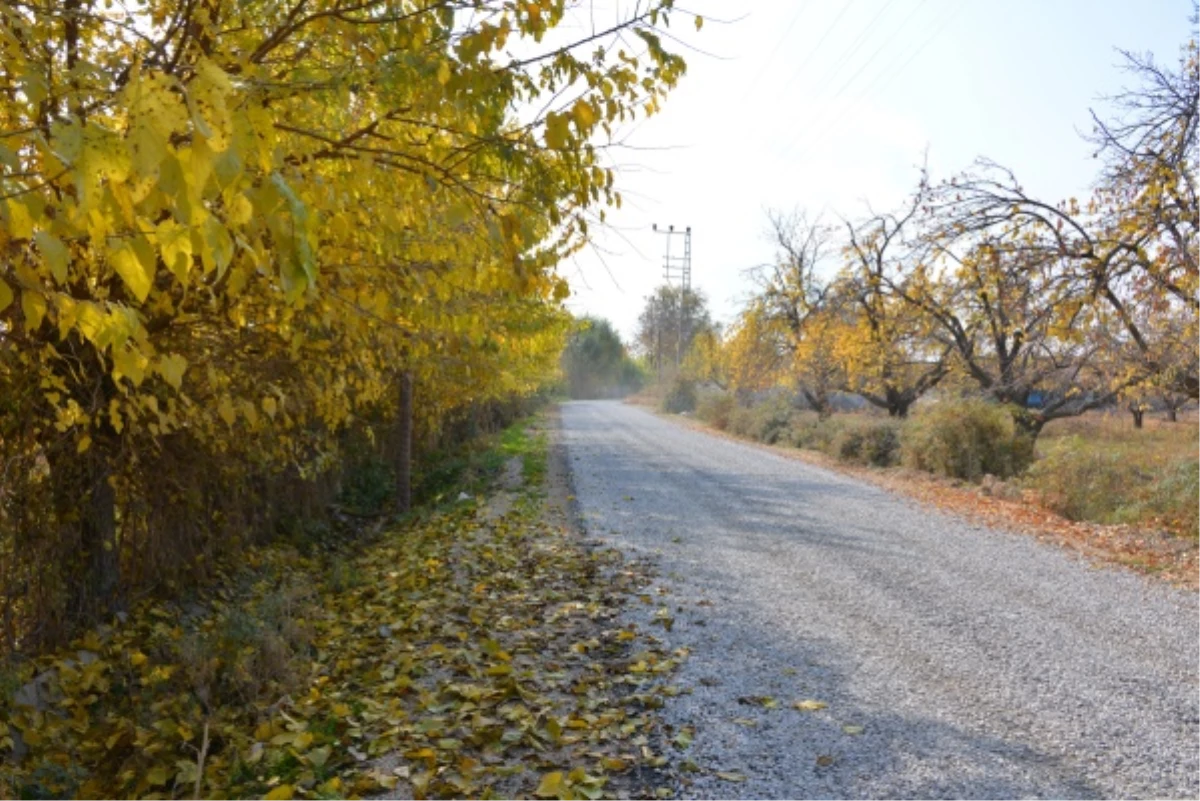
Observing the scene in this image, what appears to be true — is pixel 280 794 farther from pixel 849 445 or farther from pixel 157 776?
pixel 849 445

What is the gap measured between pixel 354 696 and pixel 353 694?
55mm

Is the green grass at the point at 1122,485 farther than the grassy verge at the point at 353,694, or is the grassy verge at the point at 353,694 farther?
the green grass at the point at 1122,485

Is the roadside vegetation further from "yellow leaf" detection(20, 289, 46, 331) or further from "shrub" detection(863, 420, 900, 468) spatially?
"yellow leaf" detection(20, 289, 46, 331)

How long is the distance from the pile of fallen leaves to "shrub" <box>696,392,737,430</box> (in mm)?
25984

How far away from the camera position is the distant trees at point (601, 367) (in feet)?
291

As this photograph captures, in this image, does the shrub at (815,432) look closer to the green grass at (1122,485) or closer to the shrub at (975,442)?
the shrub at (975,442)

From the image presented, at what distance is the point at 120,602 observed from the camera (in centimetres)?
651

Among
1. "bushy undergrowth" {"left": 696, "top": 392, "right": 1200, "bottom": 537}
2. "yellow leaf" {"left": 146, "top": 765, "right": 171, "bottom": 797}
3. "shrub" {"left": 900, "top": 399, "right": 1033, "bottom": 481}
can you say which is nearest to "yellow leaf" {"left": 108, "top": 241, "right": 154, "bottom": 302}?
"yellow leaf" {"left": 146, "top": 765, "right": 171, "bottom": 797}

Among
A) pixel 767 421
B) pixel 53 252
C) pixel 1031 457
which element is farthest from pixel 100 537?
pixel 767 421

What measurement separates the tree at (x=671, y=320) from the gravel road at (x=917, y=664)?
5564 centimetres

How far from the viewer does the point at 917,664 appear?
5145 mm

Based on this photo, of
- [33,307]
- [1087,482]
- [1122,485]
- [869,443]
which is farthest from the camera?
[869,443]

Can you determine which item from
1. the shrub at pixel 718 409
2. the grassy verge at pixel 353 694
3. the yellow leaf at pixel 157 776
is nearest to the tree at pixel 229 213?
the grassy verge at pixel 353 694

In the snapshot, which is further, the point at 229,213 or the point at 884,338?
the point at 884,338
